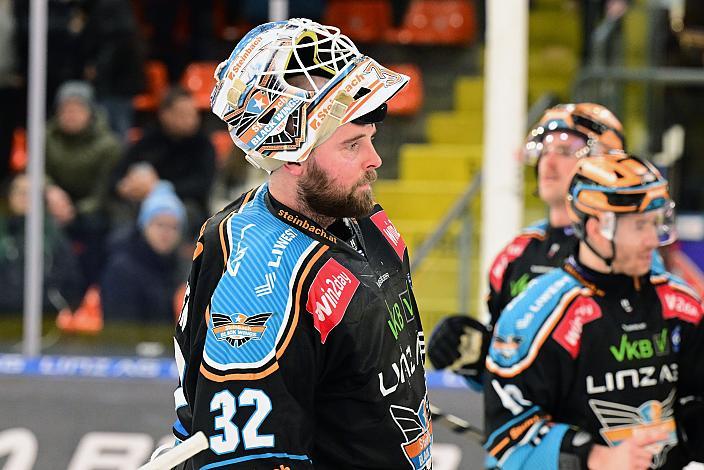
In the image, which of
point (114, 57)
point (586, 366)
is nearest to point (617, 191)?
point (586, 366)

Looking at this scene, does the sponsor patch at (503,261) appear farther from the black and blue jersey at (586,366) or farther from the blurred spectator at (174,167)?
the blurred spectator at (174,167)

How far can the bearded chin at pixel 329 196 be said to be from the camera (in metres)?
2.18

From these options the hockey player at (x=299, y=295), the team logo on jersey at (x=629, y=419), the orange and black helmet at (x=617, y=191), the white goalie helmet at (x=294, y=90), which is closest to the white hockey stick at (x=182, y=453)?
the hockey player at (x=299, y=295)

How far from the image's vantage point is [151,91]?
580 centimetres

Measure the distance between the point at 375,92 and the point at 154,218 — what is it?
3539mm

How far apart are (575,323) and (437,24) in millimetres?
5043

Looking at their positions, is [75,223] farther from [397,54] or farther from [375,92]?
Result: [375,92]

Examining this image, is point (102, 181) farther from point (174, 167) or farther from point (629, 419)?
point (629, 419)

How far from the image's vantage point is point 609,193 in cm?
316

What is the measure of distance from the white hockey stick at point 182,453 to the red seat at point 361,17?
18.6 feet

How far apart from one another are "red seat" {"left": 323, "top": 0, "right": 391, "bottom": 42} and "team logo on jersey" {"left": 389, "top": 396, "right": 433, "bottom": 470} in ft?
17.8

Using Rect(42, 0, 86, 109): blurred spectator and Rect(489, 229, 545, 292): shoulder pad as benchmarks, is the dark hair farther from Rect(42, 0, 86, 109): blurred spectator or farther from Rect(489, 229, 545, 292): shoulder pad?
Rect(489, 229, 545, 292): shoulder pad

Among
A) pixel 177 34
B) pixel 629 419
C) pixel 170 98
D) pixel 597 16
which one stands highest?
pixel 597 16

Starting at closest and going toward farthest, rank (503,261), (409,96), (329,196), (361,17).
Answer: (329,196) → (503,261) → (409,96) → (361,17)
